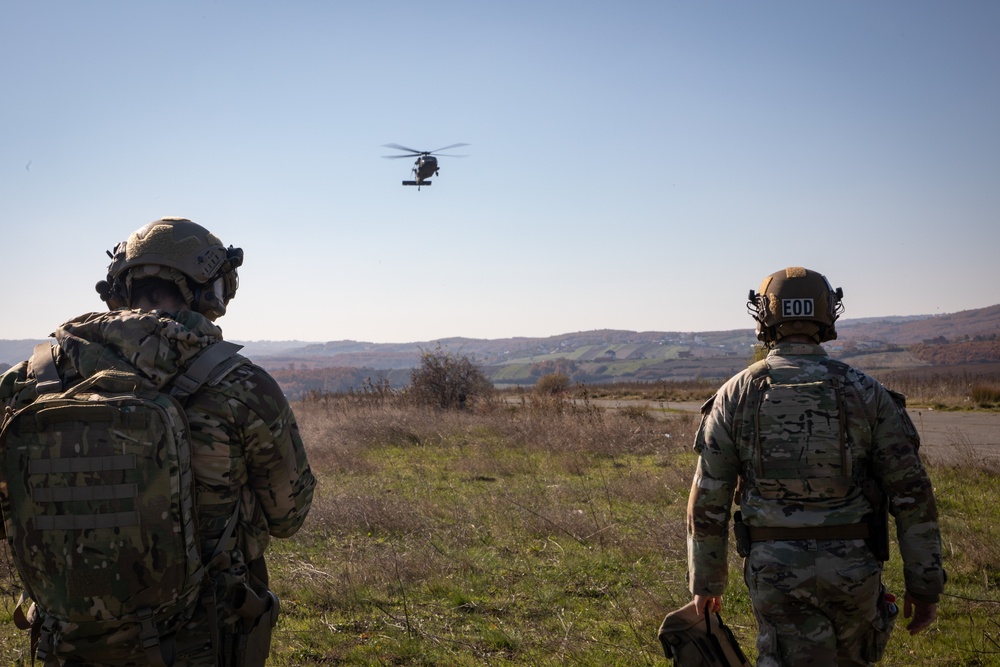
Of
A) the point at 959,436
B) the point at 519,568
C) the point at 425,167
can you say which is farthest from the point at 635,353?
the point at 519,568

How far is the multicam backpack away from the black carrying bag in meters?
1.79

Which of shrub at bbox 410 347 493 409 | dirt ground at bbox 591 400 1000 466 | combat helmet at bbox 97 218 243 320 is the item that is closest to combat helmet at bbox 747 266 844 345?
combat helmet at bbox 97 218 243 320

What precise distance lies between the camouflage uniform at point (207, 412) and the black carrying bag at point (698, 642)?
1.58 meters

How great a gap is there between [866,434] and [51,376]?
114 inches

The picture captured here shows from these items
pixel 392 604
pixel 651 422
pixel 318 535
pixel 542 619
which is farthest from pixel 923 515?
pixel 651 422

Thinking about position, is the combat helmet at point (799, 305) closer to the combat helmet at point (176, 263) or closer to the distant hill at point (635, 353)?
the combat helmet at point (176, 263)

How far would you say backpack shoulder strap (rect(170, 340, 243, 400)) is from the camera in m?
2.26

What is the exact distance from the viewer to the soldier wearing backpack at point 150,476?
207 centimetres

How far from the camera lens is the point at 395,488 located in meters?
9.93

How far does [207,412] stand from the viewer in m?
2.30

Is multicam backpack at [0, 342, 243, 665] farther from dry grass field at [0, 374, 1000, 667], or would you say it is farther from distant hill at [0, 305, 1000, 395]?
distant hill at [0, 305, 1000, 395]

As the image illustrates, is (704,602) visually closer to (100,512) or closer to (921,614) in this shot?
(921,614)

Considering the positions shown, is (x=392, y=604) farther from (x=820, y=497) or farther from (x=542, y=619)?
(x=820, y=497)

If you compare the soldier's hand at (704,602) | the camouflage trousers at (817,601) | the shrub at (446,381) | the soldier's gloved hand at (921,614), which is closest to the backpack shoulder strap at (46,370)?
the soldier's hand at (704,602)
